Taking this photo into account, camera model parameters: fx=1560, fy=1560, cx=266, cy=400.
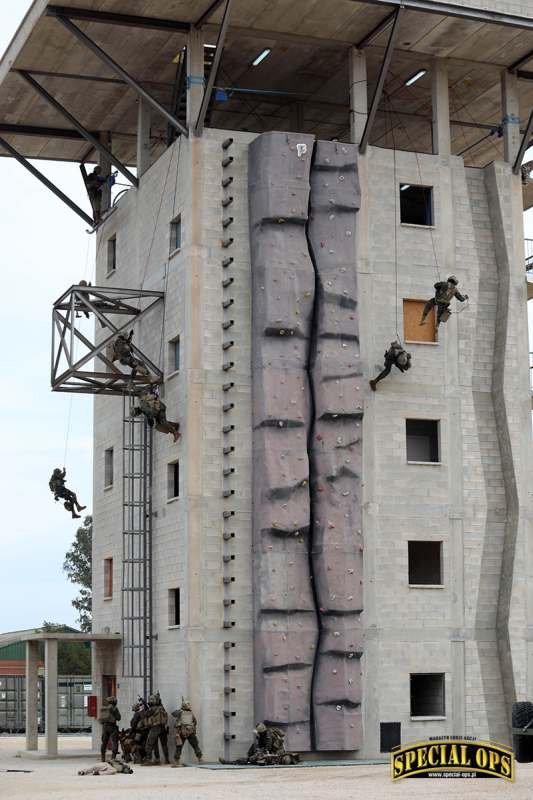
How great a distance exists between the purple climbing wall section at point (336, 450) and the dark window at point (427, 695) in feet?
8.93

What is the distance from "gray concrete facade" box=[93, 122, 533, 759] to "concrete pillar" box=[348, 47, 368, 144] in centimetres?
99

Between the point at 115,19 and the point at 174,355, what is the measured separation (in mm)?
9484

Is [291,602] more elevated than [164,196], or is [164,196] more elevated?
[164,196]

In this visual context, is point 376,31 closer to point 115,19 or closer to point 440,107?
point 440,107

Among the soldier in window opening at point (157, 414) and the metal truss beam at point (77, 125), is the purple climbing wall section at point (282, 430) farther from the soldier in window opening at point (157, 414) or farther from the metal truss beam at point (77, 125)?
the metal truss beam at point (77, 125)

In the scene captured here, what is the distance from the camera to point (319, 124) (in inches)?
2036

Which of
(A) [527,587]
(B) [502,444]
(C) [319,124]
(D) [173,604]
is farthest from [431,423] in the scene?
(C) [319,124]

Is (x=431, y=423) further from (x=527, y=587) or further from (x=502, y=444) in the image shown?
(x=527, y=587)

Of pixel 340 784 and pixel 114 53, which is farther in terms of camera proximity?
pixel 114 53

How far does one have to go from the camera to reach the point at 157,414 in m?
41.9

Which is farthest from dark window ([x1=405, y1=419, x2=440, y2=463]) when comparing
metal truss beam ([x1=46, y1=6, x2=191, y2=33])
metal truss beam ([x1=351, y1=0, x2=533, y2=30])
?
metal truss beam ([x1=46, y1=6, x2=191, y2=33])

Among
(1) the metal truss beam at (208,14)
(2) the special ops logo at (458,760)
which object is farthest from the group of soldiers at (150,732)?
(1) the metal truss beam at (208,14)

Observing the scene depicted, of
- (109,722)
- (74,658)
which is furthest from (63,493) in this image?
(74,658)

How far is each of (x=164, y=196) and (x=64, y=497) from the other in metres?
10.1
